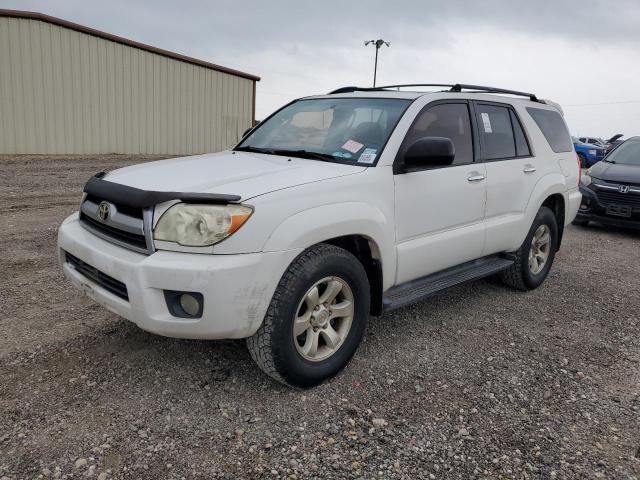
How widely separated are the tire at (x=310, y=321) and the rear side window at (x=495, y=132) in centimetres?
184

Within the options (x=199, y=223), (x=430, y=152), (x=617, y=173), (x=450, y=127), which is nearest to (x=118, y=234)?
(x=199, y=223)

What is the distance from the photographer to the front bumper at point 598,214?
811 cm

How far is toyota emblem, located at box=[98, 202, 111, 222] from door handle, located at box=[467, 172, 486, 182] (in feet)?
8.26

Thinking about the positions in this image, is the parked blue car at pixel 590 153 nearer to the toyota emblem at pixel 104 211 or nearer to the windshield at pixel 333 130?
the windshield at pixel 333 130

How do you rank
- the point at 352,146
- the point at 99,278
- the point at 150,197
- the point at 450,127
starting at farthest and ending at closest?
1. the point at 450,127
2. the point at 352,146
3. the point at 99,278
4. the point at 150,197

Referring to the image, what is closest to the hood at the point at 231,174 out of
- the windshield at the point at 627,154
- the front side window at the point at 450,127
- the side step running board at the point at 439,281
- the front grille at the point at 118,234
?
the front grille at the point at 118,234

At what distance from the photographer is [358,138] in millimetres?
3598

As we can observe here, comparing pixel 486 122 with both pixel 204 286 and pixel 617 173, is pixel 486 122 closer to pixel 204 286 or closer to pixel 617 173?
pixel 204 286

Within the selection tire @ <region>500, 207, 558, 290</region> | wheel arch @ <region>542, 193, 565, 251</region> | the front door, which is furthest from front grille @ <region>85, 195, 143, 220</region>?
wheel arch @ <region>542, 193, 565, 251</region>

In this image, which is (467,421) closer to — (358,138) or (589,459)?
(589,459)

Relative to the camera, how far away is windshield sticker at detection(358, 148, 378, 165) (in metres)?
3.37

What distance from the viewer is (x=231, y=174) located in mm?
3082

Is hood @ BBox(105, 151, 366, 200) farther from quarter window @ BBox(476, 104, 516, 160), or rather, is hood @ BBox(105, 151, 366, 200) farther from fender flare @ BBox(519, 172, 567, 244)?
fender flare @ BBox(519, 172, 567, 244)

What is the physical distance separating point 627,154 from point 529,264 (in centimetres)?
560
